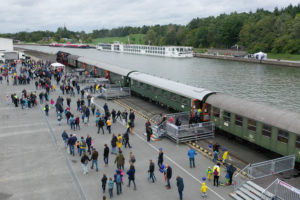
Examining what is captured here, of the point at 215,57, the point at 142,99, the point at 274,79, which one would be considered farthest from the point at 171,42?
the point at 142,99

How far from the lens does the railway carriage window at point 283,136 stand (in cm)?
1516

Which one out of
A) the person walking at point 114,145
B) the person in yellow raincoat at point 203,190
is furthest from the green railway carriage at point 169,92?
the person in yellow raincoat at point 203,190

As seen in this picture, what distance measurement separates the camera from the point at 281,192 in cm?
1140

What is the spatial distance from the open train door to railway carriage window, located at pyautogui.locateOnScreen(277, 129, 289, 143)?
6536mm

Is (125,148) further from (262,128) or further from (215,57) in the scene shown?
(215,57)

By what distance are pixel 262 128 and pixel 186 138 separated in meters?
4.99

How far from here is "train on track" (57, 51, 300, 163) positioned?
15250 mm

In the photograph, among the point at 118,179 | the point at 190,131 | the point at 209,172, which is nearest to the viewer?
the point at 118,179

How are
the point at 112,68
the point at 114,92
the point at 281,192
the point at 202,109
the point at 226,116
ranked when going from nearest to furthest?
the point at 281,192
the point at 226,116
the point at 202,109
the point at 114,92
the point at 112,68

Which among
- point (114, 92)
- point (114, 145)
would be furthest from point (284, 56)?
point (114, 145)

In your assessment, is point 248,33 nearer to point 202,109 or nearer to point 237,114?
point 202,109

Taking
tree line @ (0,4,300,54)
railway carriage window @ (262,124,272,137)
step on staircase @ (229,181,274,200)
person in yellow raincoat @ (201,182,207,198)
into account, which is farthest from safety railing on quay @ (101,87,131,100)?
tree line @ (0,4,300,54)

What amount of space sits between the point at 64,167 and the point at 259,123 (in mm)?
11608

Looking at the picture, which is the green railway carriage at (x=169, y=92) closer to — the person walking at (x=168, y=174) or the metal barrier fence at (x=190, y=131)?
the metal barrier fence at (x=190, y=131)
